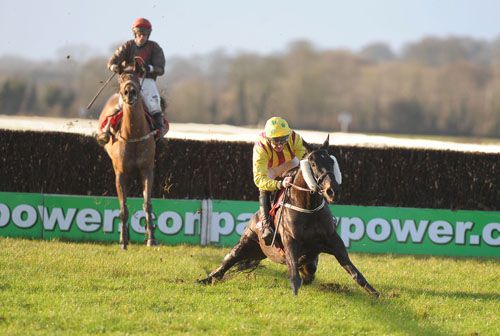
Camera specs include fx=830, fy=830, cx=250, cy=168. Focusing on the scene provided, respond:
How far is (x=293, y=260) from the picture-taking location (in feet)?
28.6

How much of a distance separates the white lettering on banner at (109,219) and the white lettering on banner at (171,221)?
74 cm

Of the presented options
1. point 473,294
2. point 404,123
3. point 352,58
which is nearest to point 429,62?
point 352,58

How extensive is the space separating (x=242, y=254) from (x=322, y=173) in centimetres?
198

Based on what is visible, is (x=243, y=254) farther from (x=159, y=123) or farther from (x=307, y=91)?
(x=307, y=91)

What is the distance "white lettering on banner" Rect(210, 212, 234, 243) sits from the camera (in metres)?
14.0

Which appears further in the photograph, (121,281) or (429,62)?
(429,62)

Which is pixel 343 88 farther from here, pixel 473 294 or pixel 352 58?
pixel 473 294

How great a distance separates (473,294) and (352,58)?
3742cm

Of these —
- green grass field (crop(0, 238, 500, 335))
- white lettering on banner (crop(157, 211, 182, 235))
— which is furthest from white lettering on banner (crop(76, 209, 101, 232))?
green grass field (crop(0, 238, 500, 335))

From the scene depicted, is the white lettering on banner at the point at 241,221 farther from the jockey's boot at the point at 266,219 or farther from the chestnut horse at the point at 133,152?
the jockey's boot at the point at 266,219

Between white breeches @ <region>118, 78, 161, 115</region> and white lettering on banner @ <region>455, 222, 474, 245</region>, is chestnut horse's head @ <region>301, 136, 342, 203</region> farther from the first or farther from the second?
white lettering on banner @ <region>455, 222, 474, 245</region>

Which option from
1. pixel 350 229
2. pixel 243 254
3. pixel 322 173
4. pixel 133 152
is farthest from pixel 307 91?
pixel 322 173

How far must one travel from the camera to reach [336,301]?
9109 millimetres

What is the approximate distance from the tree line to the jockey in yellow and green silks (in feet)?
86.0
